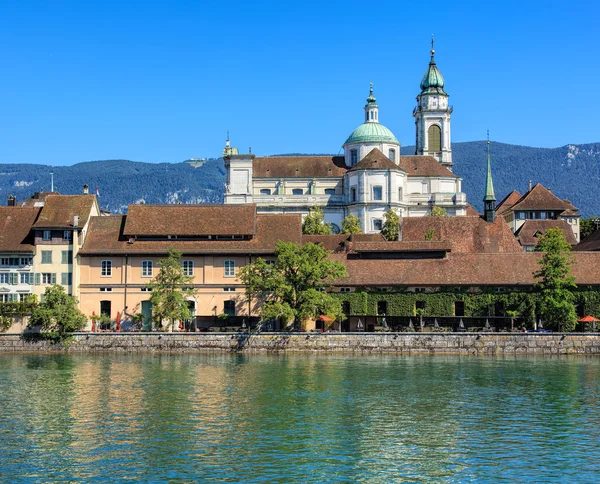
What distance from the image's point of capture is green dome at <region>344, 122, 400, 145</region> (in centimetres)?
14600

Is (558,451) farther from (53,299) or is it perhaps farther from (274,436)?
(53,299)

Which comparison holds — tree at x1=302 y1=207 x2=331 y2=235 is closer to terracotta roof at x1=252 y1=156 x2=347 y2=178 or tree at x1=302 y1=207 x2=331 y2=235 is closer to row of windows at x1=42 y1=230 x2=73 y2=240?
terracotta roof at x1=252 y1=156 x2=347 y2=178

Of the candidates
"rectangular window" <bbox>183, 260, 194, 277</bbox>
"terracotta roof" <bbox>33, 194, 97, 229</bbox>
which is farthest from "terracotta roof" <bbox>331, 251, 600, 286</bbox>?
"terracotta roof" <bbox>33, 194, 97, 229</bbox>

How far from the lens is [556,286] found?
78.2m

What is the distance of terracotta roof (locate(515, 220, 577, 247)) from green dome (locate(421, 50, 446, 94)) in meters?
40.5

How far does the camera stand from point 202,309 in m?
82.1

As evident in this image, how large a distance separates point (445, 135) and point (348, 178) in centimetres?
3387

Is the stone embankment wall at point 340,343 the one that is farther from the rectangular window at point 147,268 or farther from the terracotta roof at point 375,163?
the terracotta roof at point 375,163

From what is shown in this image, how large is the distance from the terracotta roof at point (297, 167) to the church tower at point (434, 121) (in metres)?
23.8

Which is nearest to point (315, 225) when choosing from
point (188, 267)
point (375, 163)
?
point (375, 163)

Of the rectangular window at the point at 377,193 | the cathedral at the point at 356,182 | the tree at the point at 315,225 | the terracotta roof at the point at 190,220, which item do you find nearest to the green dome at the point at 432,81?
the cathedral at the point at 356,182

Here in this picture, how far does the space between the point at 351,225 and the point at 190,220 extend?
1505 inches

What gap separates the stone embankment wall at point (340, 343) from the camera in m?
74.2

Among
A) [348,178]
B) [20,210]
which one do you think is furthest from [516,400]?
[348,178]
